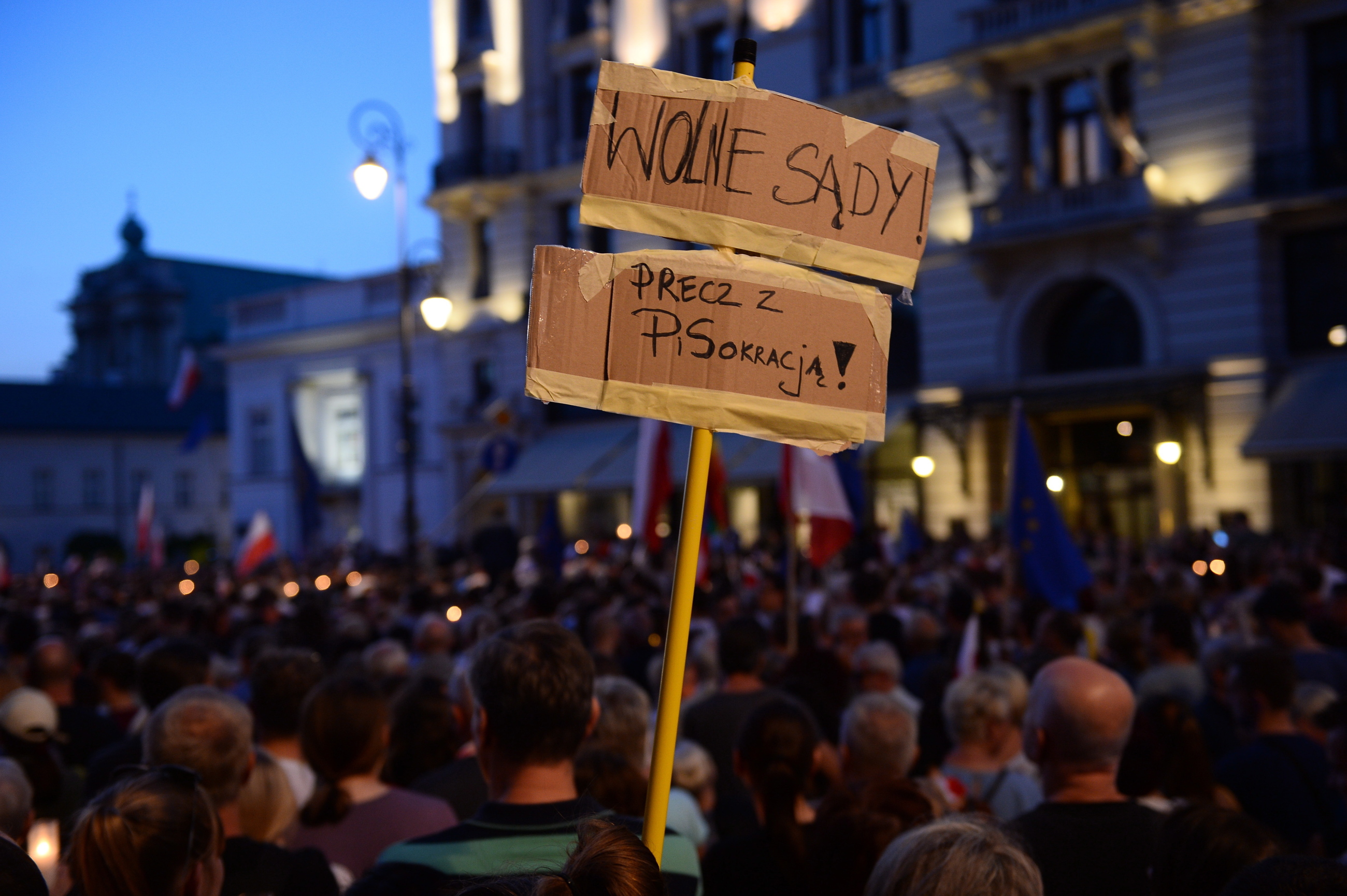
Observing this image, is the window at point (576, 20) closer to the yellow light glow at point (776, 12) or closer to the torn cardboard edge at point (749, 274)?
the yellow light glow at point (776, 12)

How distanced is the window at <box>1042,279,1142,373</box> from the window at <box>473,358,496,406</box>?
607 inches

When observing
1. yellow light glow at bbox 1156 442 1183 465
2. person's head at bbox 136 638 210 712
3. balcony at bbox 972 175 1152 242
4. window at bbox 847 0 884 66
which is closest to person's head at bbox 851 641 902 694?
person's head at bbox 136 638 210 712

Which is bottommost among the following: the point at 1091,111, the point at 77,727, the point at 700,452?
the point at 77,727

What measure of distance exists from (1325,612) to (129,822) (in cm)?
816

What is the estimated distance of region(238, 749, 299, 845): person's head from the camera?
358 centimetres

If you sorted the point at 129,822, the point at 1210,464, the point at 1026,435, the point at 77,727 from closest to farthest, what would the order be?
the point at 129,822
the point at 77,727
the point at 1026,435
the point at 1210,464

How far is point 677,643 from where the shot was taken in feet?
8.18

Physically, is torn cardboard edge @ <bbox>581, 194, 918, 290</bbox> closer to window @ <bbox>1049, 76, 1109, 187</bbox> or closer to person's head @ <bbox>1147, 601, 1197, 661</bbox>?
person's head @ <bbox>1147, 601, 1197, 661</bbox>

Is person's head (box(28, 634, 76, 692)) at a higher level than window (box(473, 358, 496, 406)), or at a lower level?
lower

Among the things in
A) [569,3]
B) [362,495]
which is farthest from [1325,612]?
[362,495]

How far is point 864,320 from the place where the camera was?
277 cm

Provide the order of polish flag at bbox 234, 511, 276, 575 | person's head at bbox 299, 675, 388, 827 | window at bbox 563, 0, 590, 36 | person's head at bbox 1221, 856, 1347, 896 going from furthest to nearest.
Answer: window at bbox 563, 0, 590, 36
polish flag at bbox 234, 511, 276, 575
person's head at bbox 299, 675, 388, 827
person's head at bbox 1221, 856, 1347, 896

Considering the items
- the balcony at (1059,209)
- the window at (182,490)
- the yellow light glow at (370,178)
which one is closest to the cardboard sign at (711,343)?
the yellow light glow at (370,178)

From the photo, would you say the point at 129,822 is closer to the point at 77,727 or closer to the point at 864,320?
the point at 864,320
